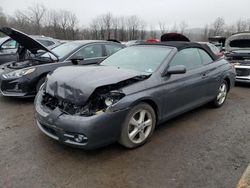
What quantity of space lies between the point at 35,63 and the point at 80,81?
306 cm

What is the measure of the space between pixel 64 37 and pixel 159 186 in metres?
46.0

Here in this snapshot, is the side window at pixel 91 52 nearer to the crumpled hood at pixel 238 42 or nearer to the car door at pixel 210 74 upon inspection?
the car door at pixel 210 74

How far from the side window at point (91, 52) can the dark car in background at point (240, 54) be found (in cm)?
436

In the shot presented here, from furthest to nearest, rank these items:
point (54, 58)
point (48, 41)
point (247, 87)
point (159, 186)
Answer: point (48, 41) < point (247, 87) < point (54, 58) < point (159, 186)

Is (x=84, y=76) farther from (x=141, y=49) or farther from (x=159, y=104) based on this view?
(x=141, y=49)

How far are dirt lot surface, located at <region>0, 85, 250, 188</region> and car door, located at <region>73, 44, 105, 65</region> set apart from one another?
243cm

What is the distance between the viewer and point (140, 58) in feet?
14.2

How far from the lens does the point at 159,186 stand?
2719 mm

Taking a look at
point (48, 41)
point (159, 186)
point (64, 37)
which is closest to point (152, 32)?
point (64, 37)

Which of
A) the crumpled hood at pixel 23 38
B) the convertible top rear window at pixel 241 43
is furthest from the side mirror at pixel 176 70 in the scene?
the convertible top rear window at pixel 241 43

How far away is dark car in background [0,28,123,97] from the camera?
5.44 meters

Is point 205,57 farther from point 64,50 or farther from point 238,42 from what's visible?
point 238,42

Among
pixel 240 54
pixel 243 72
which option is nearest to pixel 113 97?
pixel 243 72

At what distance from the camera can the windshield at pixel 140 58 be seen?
402 cm
